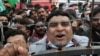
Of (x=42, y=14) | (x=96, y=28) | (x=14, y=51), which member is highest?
(x=14, y=51)

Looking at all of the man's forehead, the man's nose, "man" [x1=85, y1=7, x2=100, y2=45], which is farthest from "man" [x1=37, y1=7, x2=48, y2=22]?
the man's nose

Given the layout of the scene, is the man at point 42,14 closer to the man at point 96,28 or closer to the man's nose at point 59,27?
the man at point 96,28

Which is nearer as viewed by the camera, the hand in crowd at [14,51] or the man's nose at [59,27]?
the hand in crowd at [14,51]

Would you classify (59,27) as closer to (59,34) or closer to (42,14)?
(59,34)

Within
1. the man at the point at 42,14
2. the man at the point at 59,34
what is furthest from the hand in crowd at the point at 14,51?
the man at the point at 42,14

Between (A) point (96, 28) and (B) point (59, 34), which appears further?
(A) point (96, 28)

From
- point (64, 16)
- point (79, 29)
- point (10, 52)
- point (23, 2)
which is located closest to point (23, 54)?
point (10, 52)

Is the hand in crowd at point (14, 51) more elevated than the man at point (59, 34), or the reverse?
the hand in crowd at point (14, 51)

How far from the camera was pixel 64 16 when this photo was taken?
9.17 ft

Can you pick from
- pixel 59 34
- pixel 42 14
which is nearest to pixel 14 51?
pixel 59 34

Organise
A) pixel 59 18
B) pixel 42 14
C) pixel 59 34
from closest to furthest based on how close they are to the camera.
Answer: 1. pixel 59 34
2. pixel 59 18
3. pixel 42 14

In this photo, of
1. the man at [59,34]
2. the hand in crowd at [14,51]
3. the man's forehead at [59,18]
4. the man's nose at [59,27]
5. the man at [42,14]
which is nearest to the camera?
the hand in crowd at [14,51]

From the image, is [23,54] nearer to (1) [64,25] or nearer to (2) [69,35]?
(2) [69,35]

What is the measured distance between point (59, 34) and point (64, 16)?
0.46 metres
